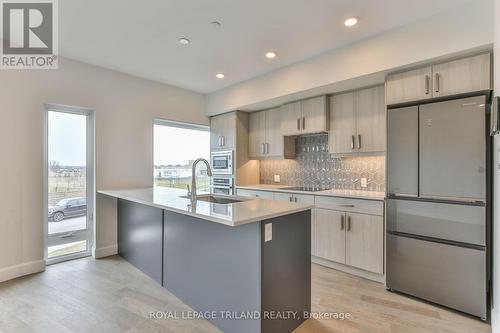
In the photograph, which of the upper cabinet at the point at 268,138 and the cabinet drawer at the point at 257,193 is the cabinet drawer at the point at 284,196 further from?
the upper cabinet at the point at 268,138

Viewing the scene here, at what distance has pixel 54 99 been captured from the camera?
10.6ft

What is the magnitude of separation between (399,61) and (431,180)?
122 cm

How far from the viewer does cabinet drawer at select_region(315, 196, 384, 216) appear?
285 centimetres

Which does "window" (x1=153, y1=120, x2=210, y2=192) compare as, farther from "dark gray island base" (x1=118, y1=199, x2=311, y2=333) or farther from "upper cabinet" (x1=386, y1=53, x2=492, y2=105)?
"upper cabinet" (x1=386, y1=53, x2=492, y2=105)

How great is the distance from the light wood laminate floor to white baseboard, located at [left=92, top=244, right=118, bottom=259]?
0.49 meters

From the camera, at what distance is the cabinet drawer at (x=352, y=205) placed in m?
2.85

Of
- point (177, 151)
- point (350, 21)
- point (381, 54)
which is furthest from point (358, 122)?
point (177, 151)

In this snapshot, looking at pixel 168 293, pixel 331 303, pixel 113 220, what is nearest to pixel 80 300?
pixel 168 293

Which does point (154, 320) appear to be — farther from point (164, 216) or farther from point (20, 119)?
point (20, 119)

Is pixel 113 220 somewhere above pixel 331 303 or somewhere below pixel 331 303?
above

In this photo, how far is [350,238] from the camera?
306 centimetres

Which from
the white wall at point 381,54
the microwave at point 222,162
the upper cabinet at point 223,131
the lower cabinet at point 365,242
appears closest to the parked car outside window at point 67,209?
the microwave at point 222,162

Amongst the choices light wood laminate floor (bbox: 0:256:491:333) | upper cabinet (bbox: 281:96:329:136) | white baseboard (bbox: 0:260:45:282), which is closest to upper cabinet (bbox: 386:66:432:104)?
upper cabinet (bbox: 281:96:329:136)

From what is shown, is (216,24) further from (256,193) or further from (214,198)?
(256,193)
